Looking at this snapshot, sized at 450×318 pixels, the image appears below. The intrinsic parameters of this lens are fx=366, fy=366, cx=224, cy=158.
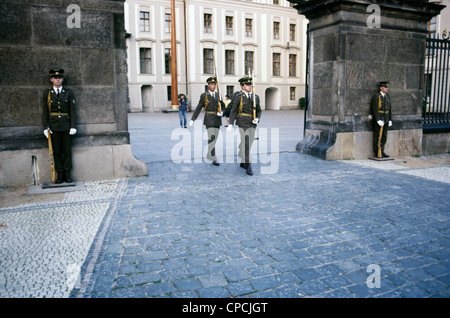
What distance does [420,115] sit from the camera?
32.8ft

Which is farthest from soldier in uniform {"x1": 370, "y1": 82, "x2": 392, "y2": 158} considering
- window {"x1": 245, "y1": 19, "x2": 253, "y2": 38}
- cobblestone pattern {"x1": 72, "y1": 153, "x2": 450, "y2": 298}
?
window {"x1": 245, "y1": 19, "x2": 253, "y2": 38}

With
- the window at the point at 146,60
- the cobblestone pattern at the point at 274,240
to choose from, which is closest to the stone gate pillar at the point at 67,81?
Answer: the cobblestone pattern at the point at 274,240

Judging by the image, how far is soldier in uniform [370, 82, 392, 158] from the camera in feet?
29.1

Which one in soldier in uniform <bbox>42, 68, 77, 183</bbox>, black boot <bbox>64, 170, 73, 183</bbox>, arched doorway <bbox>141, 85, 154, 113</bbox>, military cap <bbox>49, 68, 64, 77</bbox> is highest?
arched doorway <bbox>141, 85, 154, 113</bbox>

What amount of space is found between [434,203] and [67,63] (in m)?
6.52

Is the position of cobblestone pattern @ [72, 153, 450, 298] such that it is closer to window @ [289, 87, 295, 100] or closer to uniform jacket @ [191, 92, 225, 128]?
uniform jacket @ [191, 92, 225, 128]

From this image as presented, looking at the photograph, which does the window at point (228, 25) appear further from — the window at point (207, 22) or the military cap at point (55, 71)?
the military cap at point (55, 71)

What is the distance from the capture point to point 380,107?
888cm

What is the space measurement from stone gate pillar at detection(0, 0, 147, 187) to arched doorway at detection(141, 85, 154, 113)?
109 ft

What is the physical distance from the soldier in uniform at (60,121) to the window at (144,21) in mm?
34593

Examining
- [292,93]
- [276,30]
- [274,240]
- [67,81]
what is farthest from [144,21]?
[274,240]

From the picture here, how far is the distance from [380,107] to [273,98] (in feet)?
124

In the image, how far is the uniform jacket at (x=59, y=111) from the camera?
635 centimetres

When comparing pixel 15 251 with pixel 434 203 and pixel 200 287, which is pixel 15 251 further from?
pixel 434 203
